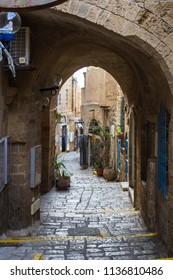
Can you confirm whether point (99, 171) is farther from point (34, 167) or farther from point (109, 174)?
Answer: point (34, 167)

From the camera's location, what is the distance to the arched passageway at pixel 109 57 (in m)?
4.27

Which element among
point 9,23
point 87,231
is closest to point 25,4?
point 9,23

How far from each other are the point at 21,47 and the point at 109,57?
4.52 metres

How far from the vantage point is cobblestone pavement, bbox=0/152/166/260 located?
5.23 meters

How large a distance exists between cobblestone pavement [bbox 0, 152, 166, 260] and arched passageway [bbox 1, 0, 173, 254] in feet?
1.34

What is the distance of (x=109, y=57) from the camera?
10.0 metres

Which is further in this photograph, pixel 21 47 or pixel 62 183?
Answer: pixel 62 183

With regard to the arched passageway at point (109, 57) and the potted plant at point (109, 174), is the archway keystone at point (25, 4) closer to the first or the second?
the arched passageway at point (109, 57)

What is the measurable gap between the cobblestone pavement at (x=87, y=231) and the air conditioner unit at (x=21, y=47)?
3.09 m

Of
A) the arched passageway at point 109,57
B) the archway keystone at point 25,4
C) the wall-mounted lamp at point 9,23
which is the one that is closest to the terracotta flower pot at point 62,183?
the arched passageway at point 109,57

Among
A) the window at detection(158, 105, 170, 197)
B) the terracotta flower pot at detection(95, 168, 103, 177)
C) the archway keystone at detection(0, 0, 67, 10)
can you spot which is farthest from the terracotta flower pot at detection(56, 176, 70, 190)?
the archway keystone at detection(0, 0, 67, 10)

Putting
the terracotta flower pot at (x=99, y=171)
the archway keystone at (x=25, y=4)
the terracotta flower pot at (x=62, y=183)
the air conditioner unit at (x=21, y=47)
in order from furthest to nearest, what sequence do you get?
the terracotta flower pot at (x=99, y=171)
the terracotta flower pot at (x=62, y=183)
the air conditioner unit at (x=21, y=47)
the archway keystone at (x=25, y=4)

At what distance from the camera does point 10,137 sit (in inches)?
250

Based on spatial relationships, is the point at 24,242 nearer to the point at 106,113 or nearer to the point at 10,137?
the point at 10,137
